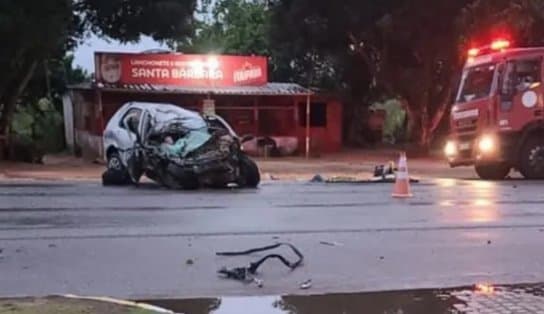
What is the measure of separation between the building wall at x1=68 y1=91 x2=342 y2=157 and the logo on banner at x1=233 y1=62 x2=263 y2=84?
2.98 feet

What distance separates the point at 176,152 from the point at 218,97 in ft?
69.1

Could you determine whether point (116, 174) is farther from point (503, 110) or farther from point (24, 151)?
point (24, 151)

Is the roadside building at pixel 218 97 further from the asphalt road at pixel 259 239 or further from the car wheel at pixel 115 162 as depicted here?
the asphalt road at pixel 259 239

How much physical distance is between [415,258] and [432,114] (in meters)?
32.4

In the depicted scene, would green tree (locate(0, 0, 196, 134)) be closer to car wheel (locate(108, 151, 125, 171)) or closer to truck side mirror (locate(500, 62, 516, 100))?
car wheel (locate(108, 151, 125, 171))

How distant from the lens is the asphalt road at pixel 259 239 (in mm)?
8266

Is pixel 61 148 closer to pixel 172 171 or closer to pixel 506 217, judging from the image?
pixel 172 171

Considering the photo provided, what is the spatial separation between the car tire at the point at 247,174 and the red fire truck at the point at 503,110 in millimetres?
5794

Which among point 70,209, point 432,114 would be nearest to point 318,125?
point 432,114

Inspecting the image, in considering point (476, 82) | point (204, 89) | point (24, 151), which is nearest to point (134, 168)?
point (476, 82)

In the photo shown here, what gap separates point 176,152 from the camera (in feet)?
59.8

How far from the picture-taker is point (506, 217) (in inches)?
522

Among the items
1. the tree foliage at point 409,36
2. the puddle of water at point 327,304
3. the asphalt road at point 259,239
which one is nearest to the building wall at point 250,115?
the tree foliage at point 409,36

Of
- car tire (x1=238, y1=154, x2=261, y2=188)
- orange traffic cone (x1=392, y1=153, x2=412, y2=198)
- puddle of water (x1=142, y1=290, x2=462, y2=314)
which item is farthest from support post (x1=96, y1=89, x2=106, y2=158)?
puddle of water (x1=142, y1=290, x2=462, y2=314)
